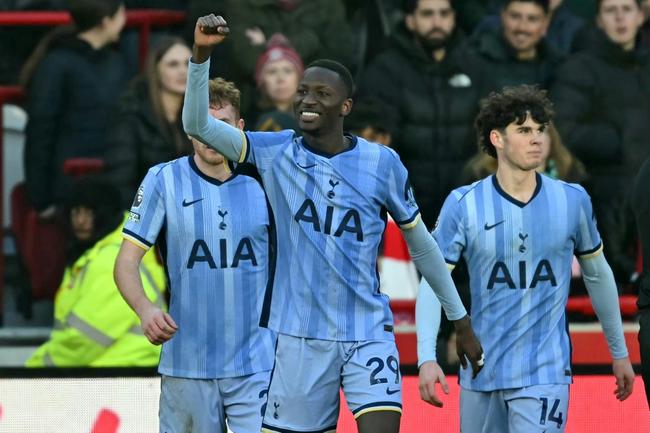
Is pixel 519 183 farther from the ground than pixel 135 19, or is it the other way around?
pixel 135 19

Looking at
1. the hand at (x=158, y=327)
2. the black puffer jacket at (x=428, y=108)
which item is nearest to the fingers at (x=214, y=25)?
the hand at (x=158, y=327)

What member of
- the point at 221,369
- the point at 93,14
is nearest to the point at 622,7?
the point at 93,14

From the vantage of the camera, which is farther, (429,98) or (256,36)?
(256,36)

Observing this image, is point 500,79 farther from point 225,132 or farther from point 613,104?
point 225,132

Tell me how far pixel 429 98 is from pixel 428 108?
63mm

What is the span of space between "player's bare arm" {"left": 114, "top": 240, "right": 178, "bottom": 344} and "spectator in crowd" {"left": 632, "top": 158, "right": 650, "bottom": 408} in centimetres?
183

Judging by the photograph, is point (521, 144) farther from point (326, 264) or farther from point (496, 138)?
point (326, 264)

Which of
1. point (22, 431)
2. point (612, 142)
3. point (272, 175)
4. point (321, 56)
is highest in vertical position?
point (321, 56)

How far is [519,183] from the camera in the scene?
21.3ft

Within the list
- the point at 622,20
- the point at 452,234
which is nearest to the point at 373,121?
the point at 622,20

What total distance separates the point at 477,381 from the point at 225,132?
1.69 metres

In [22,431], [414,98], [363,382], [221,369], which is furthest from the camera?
[414,98]

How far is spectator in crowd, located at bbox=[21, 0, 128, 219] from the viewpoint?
9.26 m

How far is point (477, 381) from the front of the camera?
6.34 metres
